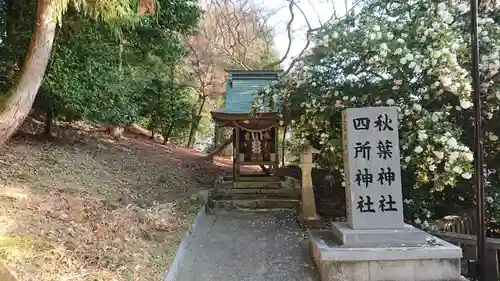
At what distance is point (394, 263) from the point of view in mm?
5129

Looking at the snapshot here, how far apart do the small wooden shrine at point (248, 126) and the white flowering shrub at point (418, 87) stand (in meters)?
3.30

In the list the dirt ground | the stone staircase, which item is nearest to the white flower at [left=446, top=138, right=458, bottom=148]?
the dirt ground

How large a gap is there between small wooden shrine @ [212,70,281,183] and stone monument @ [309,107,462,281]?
4.86 meters

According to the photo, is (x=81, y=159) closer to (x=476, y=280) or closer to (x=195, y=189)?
(x=195, y=189)

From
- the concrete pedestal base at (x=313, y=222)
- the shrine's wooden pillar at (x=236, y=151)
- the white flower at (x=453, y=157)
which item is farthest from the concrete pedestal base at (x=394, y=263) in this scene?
the shrine's wooden pillar at (x=236, y=151)

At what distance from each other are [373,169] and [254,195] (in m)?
5.36

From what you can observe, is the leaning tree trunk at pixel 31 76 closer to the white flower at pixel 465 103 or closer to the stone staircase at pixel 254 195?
the stone staircase at pixel 254 195

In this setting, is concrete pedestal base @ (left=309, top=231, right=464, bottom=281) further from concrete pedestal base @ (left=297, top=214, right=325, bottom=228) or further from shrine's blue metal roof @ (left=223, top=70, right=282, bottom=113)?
shrine's blue metal roof @ (left=223, top=70, right=282, bottom=113)

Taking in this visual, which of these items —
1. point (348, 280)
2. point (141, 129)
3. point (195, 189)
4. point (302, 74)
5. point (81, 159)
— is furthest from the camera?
point (141, 129)

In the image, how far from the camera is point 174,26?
10.8m

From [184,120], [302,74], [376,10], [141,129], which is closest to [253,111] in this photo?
[302,74]

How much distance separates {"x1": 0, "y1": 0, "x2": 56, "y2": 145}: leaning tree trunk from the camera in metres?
5.36

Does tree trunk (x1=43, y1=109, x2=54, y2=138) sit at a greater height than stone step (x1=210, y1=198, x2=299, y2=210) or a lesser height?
greater

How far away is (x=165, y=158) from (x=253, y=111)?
501 centimetres
